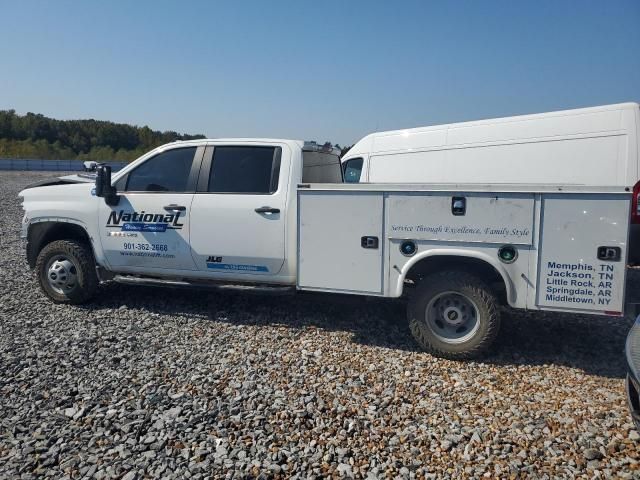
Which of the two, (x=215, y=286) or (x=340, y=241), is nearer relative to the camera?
(x=340, y=241)

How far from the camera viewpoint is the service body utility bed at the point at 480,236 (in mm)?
4316

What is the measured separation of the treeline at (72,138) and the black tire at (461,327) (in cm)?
5918

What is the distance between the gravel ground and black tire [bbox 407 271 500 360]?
0.14 m

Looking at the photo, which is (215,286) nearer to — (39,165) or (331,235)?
(331,235)

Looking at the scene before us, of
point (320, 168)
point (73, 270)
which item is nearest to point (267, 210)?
point (320, 168)

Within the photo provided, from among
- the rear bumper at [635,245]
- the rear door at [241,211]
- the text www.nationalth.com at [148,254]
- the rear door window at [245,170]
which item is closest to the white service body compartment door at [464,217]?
the rear door at [241,211]

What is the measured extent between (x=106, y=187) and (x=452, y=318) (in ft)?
13.7

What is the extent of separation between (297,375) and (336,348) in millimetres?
785

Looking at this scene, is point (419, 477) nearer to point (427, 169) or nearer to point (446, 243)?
point (446, 243)

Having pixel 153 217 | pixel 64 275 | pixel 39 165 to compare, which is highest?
pixel 39 165

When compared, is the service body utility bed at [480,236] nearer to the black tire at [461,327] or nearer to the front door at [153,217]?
the black tire at [461,327]

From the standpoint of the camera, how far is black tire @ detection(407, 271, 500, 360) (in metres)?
4.73

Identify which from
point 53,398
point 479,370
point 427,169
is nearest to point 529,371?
point 479,370

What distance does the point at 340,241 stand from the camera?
517 cm
